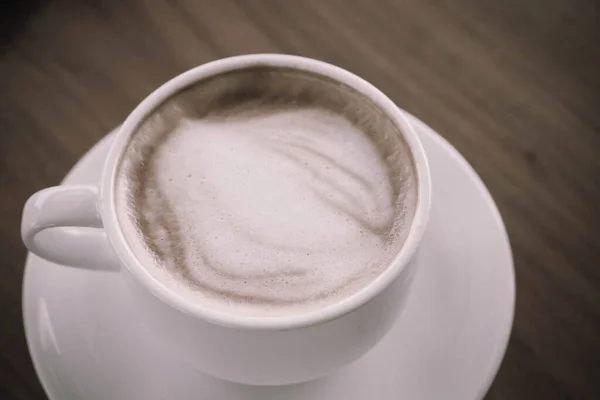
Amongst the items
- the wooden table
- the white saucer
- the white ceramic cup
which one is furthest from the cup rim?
the wooden table

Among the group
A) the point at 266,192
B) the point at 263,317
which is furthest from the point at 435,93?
the point at 263,317

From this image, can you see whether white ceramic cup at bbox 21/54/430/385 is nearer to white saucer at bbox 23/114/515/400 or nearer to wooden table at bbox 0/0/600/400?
white saucer at bbox 23/114/515/400

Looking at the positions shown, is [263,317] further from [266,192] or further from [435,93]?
[435,93]

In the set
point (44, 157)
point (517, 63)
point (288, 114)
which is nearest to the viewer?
point (288, 114)

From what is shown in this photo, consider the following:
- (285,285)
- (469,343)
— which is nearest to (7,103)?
(285,285)

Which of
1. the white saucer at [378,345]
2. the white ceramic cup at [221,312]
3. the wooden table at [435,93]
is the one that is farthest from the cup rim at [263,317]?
the wooden table at [435,93]

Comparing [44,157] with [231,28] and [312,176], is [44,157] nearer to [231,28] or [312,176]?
[231,28]
